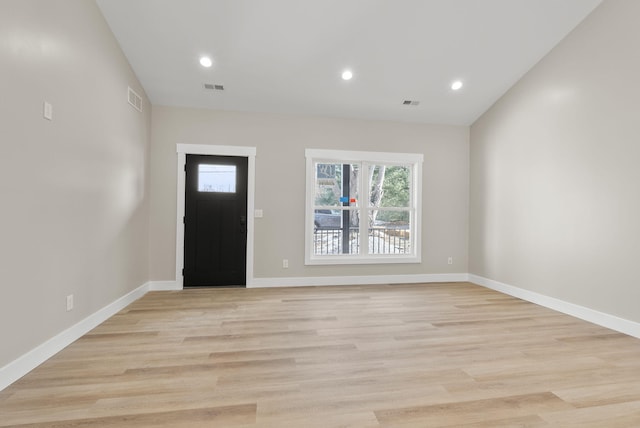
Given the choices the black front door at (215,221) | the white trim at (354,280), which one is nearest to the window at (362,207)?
the white trim at (354,280)

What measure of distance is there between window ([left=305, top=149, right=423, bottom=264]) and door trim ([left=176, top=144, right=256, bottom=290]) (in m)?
0.89

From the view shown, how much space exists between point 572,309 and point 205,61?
5392 mm

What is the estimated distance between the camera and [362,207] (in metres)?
5.12

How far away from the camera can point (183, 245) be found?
456 centimetres

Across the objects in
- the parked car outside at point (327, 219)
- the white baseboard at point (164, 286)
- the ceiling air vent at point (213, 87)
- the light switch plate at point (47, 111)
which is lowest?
the white baseboard at point (164, 286)

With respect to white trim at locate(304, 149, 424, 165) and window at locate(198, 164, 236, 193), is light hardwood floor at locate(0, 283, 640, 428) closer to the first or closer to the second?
window at locate(198, 164, 236, 193)

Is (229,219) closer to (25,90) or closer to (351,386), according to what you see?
(25,90)

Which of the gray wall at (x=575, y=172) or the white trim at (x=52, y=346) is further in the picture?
the gray wall at (x=575, y=172)

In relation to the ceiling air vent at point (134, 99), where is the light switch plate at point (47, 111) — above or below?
below

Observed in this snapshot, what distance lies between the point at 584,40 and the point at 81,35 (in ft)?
17.4

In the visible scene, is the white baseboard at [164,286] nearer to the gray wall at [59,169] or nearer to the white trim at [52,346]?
the gray wall at [59,169]

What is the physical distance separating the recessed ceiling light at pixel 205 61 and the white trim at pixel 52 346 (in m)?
3.08

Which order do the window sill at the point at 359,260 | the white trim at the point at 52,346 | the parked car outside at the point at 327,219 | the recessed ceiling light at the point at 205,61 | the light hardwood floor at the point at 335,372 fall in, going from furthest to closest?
the parked car outside at the point at 327,219
the window sill at the point at 359,260
the recessed ceiling light at the point at 205,61
the white trim at the point at 52,346
the light hardwood floor at the point at 335,372

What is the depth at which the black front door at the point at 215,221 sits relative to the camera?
461 centimetres
